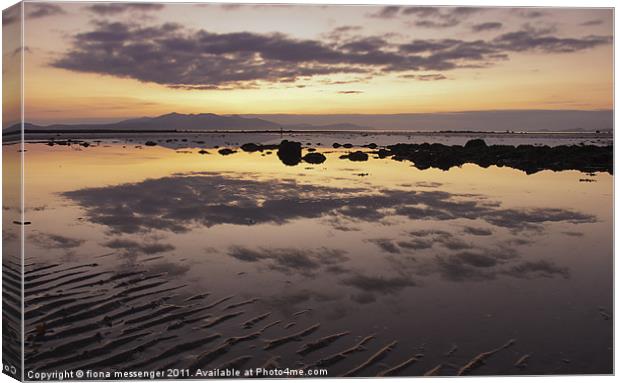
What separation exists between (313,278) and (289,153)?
1109 centimetres

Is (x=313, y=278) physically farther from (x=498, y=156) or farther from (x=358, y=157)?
(x=498, y=156)

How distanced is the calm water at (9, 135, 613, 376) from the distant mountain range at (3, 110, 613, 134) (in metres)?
1.19

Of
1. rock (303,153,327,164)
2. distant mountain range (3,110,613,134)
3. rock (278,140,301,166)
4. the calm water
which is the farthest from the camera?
rock (303,153,327,164)

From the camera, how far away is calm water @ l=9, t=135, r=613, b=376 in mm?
6387

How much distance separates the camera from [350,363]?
633 cm

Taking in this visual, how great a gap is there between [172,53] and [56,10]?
1.73m

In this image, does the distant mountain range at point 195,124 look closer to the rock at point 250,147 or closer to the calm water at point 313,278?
the calm water at point 313,278

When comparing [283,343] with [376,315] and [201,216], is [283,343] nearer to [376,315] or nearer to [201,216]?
[376,315]

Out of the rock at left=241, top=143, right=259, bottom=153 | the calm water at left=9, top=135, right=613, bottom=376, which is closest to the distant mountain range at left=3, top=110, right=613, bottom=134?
the calm water at left=9, top=135, right=613, bottom=376

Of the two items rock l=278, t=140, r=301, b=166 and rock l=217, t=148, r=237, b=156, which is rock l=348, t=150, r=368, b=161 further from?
rock l=217, t=148, r=237, b=156

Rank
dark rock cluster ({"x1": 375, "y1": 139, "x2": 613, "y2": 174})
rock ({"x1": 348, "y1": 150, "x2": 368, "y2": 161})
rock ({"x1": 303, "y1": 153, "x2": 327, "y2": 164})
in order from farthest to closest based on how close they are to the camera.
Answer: rock ({"x1": 348, "y1": 150, "x2": 368, "y2": 161}), rock ({"x1": 303, "y1": 153, "x2": 327, "y2": 164}), dark rock cluster ({"x1": 375, "y1": 139, "x2": 613, "y2": 174})

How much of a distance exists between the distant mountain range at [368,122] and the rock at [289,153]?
303 inches

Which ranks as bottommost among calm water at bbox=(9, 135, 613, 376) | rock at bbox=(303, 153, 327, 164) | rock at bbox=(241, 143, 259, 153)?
calm water at bbox=(9, 135, 613, 376)

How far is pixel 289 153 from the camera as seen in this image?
1848 cm
